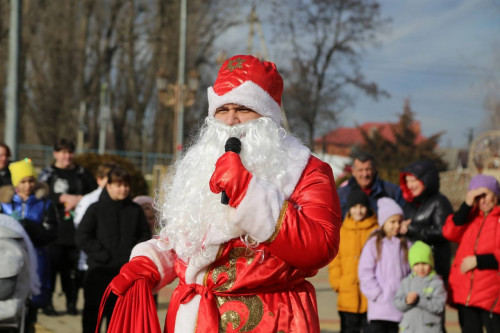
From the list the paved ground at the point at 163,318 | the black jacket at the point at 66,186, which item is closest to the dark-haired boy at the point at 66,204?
the black jacket at the point at 66,186

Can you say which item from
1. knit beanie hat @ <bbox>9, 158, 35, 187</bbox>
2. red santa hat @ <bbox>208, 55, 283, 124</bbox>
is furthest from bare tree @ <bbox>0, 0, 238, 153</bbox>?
red santa hat @ <bbox>208, 55, 283, 124</bbox>

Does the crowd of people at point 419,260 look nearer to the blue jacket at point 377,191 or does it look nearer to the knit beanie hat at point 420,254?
the knit beanie hat at point 420,254

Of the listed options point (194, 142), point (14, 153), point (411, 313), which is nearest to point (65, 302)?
point (14, 153)

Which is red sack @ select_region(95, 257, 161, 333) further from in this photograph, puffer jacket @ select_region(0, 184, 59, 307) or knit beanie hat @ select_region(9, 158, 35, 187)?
knit beanie hat @ select_region(9, 158, 35, 187)

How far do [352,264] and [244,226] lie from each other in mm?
4012

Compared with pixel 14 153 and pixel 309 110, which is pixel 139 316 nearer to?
pixel 14 153

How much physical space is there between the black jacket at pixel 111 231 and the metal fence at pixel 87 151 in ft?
83.1

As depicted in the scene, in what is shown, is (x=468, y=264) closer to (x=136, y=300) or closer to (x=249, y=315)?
(x=249, y=315)

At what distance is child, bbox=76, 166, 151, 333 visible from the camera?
21.7ft

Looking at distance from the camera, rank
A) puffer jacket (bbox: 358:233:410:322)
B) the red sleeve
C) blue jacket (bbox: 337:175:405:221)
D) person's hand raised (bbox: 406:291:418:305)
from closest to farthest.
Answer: the red sleeve < person's hand raised (bbox: 406:291:418:305) < puffer jacket (bbox: 358:233:410:322) < blue jacket (bbox: 337:175:405:221)

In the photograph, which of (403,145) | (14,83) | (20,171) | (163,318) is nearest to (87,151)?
(403,145)

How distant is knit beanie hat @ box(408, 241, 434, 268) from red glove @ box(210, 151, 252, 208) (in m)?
3.57

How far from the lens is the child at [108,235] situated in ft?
21.7

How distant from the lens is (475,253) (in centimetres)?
600
